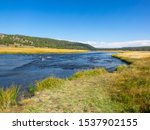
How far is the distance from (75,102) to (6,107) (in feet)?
11.6

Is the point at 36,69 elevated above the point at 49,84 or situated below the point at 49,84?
below

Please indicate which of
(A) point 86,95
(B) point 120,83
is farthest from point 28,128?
(B) point 120,83

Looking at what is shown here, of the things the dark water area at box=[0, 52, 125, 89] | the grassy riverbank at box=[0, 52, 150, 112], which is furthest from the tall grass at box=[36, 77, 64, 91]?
the dark water area at box=[0, 52, 125, 89]

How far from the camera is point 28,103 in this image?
13984 mm

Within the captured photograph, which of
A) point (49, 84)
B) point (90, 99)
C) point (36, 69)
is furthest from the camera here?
point (36, 69)

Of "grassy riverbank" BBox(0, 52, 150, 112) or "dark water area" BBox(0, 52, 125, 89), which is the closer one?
"grassy riverbank" BBox(0, 52, 150, 112)

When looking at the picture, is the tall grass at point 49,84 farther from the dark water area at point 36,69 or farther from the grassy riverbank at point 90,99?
the dark water area at point 36,69

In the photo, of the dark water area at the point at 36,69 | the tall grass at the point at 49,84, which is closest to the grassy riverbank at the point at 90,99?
the tall grass at the point at 49,84

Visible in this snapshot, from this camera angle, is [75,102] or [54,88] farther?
[54,88]

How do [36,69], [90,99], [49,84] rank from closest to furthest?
[90,99] → [49,84] → [36,69]

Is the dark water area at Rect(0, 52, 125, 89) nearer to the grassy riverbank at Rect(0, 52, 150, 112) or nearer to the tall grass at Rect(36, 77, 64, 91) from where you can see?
the tall grass at Rect(36, 77, 64, 91)

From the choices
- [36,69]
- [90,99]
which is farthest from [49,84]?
[36,69]

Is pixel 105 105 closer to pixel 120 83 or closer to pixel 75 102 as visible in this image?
pixel 75 102

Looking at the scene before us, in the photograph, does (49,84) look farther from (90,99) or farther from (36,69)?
(36,69)
